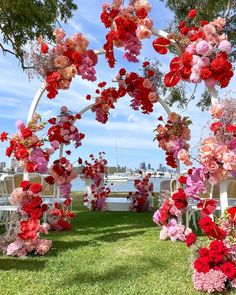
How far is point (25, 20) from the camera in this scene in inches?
309

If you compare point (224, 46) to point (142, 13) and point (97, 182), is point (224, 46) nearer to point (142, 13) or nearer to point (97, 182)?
point (142, 13)

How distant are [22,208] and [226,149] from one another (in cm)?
251

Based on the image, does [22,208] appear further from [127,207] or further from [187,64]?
[127,207]

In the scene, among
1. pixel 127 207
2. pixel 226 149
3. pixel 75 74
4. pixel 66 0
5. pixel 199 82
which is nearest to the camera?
pixel 226 149

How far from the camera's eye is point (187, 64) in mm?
4066

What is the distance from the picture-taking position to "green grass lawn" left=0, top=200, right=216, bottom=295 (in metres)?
3.58

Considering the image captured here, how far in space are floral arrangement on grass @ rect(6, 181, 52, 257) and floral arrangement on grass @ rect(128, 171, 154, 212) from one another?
6.11 meters

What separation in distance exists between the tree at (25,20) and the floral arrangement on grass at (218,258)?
5.41 metres

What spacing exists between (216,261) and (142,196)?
7.52 metres

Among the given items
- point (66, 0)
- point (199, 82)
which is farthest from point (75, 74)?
point (66, 0)

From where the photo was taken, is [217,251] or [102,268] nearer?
[217,251]

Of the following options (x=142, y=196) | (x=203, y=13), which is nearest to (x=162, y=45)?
(x=203, y=13)

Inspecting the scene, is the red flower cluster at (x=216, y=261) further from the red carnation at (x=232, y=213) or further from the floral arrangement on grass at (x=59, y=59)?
the floral arrangement on grass at (x=59, y=59)

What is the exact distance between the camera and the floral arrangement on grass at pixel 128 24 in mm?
4648
